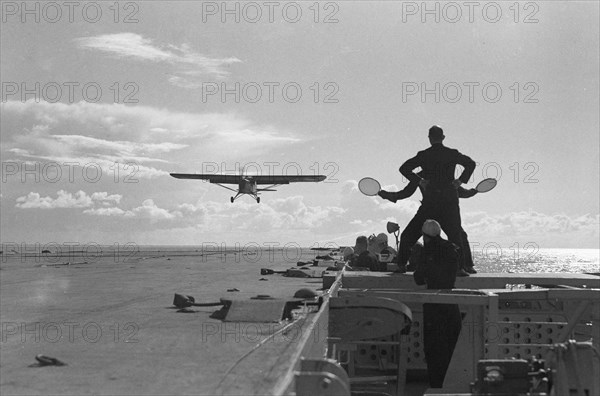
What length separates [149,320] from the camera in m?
8.34

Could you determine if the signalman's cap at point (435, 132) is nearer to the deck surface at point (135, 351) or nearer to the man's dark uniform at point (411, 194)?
the man's dark uniform at point (411, 194)

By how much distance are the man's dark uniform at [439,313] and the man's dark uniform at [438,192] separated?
1.27 m

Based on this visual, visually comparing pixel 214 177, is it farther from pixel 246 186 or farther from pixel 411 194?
pixel 411 194

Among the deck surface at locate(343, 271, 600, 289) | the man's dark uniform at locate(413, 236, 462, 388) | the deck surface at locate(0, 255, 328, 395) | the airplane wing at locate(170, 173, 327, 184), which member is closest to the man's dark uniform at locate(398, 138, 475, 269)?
the deck surface at locate(343, 271, 600, 289)

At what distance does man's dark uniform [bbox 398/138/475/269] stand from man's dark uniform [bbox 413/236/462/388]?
1.27 m

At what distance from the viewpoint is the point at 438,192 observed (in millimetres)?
9445

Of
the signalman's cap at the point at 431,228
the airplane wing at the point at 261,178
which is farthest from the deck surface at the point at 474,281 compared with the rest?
the airplane wing at the point at 261,178

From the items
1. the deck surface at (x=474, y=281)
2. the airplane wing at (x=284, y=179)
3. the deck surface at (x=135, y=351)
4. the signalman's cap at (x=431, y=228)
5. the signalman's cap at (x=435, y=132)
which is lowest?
the deck surface at (x=135, y=351)

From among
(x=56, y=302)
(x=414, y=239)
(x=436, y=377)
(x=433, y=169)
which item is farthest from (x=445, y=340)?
(x=56, y=302)

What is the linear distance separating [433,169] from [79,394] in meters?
6.56

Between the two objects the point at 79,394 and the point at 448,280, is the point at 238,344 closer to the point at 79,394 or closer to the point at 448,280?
the point at 79,394

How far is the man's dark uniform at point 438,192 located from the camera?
369 inches

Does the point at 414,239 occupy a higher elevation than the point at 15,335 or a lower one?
higher

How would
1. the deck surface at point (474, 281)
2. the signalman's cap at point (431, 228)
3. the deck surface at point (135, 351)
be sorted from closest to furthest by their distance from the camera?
the deck surface at point (135, 351) → the signalman's cap at point (431, 228) → the deck surface at point (474, 281)
